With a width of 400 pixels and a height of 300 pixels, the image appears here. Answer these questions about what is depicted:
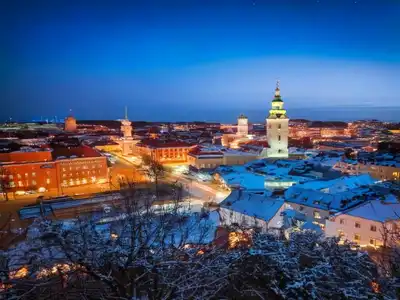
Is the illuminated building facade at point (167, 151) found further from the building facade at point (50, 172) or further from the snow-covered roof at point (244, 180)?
the snow-covered roof at point (244, 180)

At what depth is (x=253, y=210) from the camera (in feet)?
53.3

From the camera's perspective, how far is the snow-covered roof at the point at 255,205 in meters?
15.7

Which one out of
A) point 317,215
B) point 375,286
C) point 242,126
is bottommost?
point 317,215

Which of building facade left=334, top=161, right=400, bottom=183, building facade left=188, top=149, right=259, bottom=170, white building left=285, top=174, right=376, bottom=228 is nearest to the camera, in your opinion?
white building left=285, top=174, right=376, bottom=228

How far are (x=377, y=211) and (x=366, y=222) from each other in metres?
Answer: 0.84

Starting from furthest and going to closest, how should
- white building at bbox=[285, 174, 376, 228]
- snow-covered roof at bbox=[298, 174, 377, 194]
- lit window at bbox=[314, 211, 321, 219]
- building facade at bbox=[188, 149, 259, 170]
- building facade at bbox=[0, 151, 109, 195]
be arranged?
building facade at bbox=[188, 149, 259, 170] → building facade at bbox=[0, 151, 109, 195] → snow-covered roof at bbox=[298, 174, 377, 194] → lit window at bbox=[314, 211, 321, 219] → white building at bbox=[285, 174, 376, 228]

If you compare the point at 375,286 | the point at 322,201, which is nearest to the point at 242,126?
the point at 322,201

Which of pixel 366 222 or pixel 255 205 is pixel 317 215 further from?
pixel 255 205

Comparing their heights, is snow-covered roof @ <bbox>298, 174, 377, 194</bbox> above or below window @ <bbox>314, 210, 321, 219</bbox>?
above

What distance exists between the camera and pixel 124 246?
13.6 feet

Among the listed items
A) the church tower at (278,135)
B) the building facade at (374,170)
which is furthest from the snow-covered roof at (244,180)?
the church tower at (278,135)

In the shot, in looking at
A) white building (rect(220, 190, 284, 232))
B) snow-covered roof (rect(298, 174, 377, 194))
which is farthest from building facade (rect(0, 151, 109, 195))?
snow-covered roof (rect(298, 174, 377, 194))

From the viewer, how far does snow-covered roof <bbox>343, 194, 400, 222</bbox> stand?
14.6 m

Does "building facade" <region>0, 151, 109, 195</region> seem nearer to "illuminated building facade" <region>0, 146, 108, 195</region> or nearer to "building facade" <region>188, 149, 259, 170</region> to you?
"illuminated building facade" <region>0, 146, 108, 195</region>
